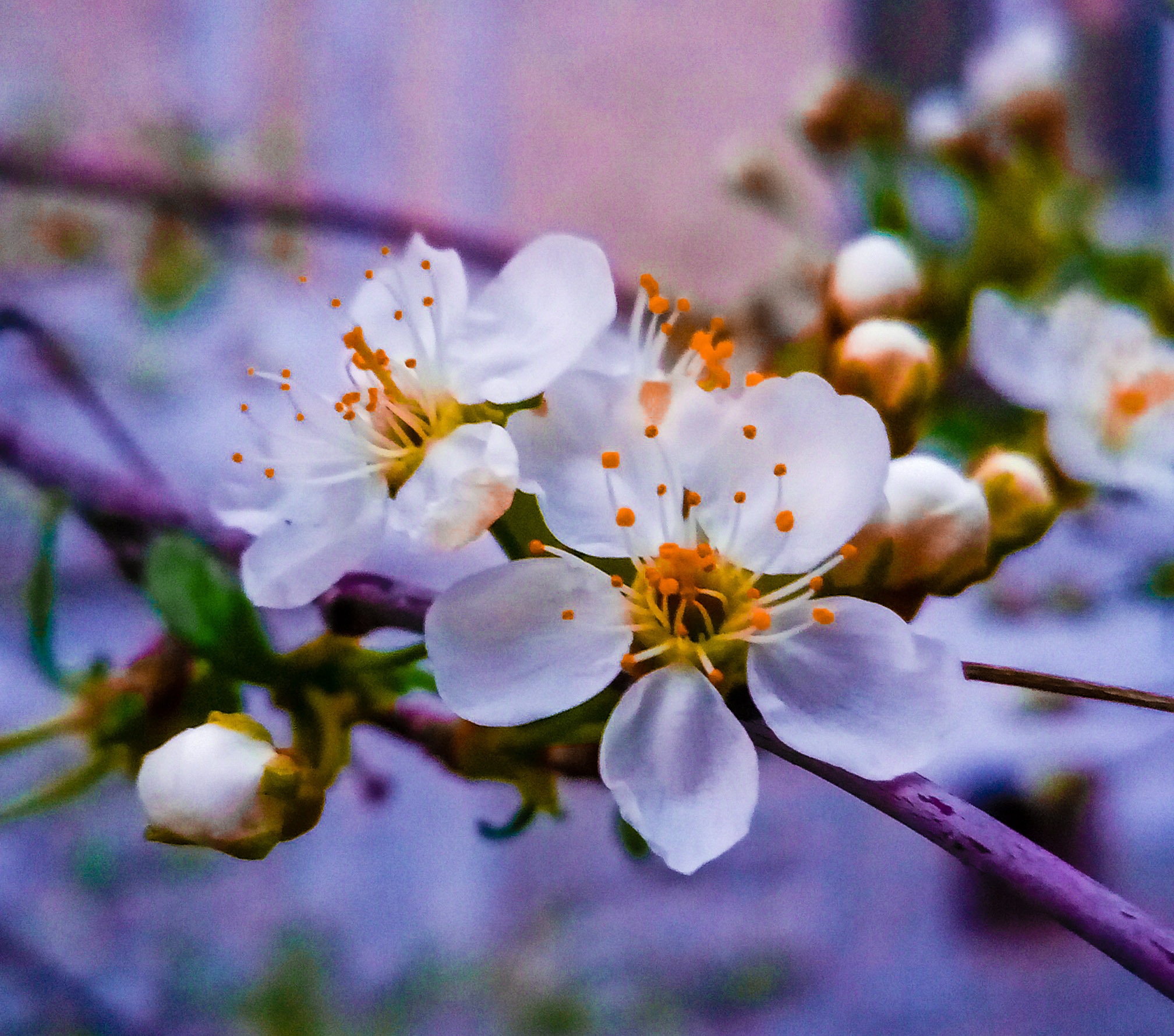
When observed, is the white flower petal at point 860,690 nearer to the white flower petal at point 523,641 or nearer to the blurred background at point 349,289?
the white flower petal at point 523,641

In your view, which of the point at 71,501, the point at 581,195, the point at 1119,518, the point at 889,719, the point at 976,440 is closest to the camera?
the point at 889,719

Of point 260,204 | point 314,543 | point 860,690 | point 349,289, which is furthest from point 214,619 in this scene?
point 349,289

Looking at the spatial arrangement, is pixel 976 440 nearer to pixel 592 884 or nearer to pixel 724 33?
pixel 592 884

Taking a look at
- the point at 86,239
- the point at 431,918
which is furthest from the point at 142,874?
the point at 86,239

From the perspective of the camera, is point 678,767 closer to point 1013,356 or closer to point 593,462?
point 593,462

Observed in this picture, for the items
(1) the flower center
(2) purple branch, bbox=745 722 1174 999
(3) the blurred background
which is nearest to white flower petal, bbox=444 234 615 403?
(2) purple branch, bbox=745 722 1174 999
